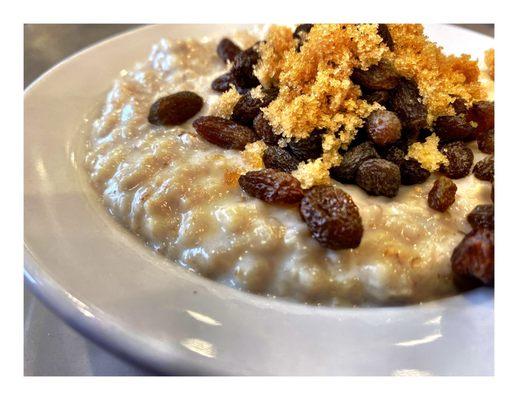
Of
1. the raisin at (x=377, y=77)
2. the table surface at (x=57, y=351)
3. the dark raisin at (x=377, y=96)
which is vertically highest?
the raisin at (x=377, y=77)

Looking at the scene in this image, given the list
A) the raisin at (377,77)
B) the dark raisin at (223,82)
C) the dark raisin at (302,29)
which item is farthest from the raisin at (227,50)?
the raisin at (377,77)

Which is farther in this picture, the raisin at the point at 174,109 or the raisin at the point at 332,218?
the raisin at the point at 174,109

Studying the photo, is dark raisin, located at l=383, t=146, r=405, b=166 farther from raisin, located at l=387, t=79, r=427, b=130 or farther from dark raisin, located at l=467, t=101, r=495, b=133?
dark raisin, located at l=467, t=101, r=495, b=133

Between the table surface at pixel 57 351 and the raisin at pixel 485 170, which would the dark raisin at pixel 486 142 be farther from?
the table surface at pixel 57 351

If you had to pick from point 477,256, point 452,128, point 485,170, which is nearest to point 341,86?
point 452,128

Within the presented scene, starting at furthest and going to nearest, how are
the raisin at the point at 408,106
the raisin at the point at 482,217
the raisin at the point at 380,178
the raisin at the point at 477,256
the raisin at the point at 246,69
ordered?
the raisin at the point at 246,69
the raisin at the point at 408,106
the raisin at the point at 380,178
the raisin at the point at 482,217
the raisin at the point at 477,256

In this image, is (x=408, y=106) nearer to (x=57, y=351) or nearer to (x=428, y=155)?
(x=428, y=155)
